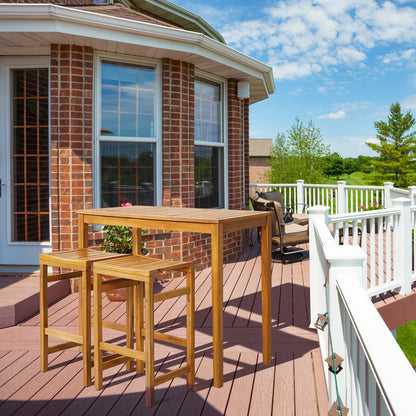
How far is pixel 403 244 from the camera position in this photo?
4496 mm

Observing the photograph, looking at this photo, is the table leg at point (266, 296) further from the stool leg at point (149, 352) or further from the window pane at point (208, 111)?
the window pane at point (208, 111)

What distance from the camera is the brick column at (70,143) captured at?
4898mm

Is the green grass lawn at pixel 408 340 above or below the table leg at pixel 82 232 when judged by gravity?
below

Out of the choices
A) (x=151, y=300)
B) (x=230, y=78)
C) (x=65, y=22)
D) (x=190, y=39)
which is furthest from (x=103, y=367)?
(x=230, y=78)

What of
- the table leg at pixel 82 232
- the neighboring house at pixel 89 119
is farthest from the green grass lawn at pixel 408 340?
the table leg at pixel 82 232

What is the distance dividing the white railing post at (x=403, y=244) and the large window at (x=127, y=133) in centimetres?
286

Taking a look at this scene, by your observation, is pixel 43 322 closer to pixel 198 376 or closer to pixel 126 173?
pixel 198 376

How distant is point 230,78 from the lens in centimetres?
665

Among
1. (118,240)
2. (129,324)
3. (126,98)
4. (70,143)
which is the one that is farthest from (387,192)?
(129,324)

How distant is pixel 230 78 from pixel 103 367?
498 cm

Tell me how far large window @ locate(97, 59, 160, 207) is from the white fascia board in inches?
20.6

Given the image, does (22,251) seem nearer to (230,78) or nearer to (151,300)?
(151,300)

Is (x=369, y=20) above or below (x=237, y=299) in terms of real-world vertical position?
above

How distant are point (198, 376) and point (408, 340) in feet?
29.0
